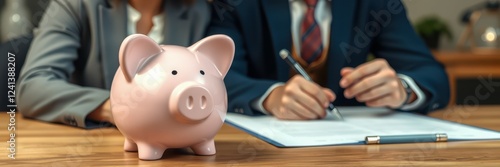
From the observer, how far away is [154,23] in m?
1.39

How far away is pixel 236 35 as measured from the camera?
4.73 feet

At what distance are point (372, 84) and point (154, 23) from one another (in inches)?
18.9

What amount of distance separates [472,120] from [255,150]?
0.56 meters

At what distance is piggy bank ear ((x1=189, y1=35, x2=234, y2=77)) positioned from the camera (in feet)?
2.52

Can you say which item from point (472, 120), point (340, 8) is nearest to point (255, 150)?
point (472, 120)

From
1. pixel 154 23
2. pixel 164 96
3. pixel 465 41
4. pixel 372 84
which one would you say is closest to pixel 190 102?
pixel 164 96

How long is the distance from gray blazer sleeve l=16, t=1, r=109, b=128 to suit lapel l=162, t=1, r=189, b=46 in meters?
0.17

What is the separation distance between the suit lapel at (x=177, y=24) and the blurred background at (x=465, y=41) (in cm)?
154

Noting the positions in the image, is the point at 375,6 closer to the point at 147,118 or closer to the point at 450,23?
the point at 147,118

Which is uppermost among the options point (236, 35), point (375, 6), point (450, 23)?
point (450, 23)

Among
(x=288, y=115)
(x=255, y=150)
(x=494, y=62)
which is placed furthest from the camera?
(x=494, y=62)

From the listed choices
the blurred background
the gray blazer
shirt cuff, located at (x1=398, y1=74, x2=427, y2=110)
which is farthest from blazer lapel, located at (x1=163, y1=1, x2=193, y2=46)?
the blurred background

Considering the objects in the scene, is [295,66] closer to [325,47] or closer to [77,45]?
[325,47]

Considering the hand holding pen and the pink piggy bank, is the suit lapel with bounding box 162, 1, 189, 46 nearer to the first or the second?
the hand holding pen
